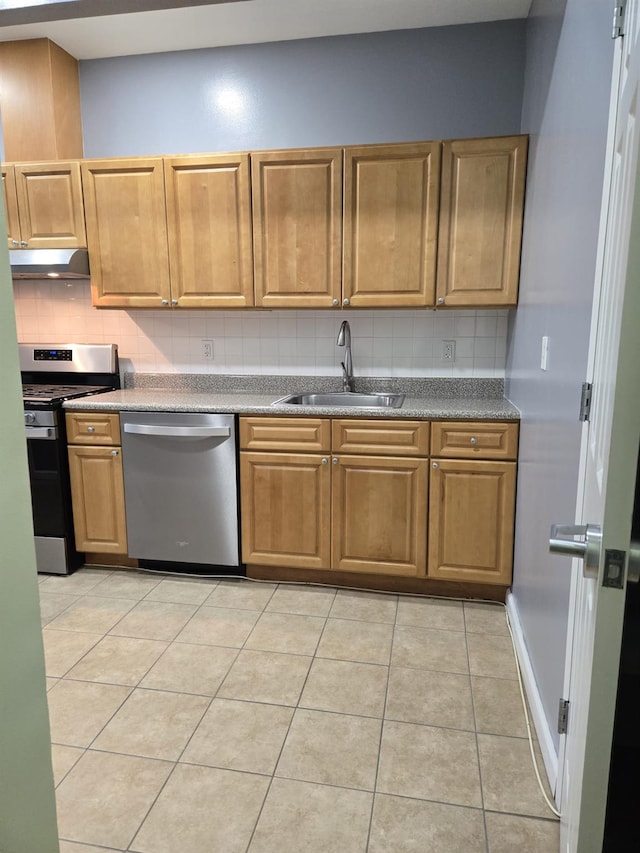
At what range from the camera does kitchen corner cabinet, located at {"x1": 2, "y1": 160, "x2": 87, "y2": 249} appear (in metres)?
2.98

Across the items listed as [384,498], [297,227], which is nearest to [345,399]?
Answer: [384,498]

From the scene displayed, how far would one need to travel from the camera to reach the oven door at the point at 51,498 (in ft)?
9.59

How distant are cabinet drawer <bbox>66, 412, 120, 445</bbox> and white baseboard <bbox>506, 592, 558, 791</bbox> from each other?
6.71ft

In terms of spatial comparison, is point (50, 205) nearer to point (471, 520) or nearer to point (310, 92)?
point (310, 92)

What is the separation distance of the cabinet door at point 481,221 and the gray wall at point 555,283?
99 millimetres

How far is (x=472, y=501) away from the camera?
263 cm

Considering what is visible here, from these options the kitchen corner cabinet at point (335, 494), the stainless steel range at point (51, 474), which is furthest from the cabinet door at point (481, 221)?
the stainless steel range at point (51, 474)

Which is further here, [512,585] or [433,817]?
[512,585]

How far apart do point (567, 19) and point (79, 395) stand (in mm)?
2645

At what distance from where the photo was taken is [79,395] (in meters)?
3.07

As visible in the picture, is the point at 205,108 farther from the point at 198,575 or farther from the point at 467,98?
the point at 198,575

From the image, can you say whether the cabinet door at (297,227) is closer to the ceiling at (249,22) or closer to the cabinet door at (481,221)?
the cabinet door at (481,221)

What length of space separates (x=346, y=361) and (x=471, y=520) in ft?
3.56

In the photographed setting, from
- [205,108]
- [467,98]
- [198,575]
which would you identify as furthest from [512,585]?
[205,108]
